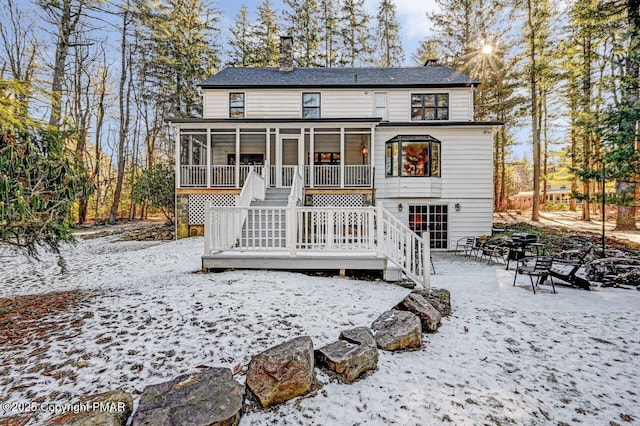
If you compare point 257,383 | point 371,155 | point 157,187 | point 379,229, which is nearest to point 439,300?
point 379,229

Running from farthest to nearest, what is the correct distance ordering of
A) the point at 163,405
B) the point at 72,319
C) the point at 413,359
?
the point at 72,319 → the point at 413,359 → the point at 163,405

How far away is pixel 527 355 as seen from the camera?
3.49 m

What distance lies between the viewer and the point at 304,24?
2083 cm

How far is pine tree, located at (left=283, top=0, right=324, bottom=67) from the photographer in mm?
20750

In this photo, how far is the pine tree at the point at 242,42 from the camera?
21562 millimetres

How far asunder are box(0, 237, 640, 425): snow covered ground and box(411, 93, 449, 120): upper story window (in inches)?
403

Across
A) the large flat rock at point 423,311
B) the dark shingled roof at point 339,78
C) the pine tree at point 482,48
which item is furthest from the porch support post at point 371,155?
the pine tree at point 482,48

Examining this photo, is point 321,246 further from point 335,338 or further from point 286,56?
point 286,56

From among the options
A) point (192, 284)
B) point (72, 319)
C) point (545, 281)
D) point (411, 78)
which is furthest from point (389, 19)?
point (72, 319)

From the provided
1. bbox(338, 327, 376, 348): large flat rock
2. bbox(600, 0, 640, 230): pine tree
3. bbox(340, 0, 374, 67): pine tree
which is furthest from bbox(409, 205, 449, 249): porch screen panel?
bbox(340, 0, 374, 67): pine tree

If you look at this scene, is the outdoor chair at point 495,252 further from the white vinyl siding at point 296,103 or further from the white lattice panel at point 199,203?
the white lattice panel at point 199,203

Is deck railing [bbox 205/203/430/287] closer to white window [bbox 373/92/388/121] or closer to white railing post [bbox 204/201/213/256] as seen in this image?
white railing post [bbox 204/201/213/256]

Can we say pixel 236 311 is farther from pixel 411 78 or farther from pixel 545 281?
pixel 411 78

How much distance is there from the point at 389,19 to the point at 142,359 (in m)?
25.1
